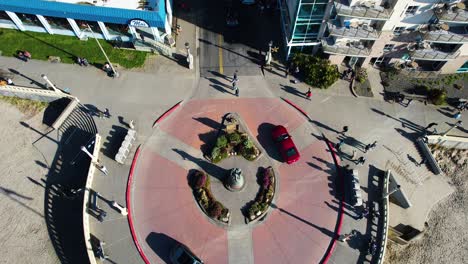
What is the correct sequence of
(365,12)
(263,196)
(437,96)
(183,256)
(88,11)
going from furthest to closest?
(437,96) < (88,11) < (365,12) < (263,196) < (183,256)

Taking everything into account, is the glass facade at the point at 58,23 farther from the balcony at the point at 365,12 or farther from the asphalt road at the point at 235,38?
the balcony at the point at 365,12

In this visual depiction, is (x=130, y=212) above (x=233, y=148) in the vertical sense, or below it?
below

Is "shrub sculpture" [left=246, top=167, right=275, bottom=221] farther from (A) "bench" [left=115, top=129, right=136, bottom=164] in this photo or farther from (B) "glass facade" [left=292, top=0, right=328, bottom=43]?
(B) "glass facade" [left=292, top=0, right=328, bottom=43]

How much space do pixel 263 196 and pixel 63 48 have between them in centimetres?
3243

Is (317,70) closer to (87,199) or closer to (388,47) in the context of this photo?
(388,47)

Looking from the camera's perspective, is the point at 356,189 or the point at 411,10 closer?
the point at 356,189

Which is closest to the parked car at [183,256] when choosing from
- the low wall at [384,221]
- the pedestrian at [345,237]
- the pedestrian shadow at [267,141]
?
the pedestrian shadow at [267,141]

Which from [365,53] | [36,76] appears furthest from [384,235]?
[36,76]

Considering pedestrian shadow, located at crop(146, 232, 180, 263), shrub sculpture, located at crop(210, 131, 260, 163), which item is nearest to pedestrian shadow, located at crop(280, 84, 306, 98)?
shrub sculpture, located at crop(210, 131, 260, 163)

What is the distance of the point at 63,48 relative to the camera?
41469mm

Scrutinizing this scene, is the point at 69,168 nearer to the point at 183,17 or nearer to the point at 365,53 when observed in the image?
the point at 183,17

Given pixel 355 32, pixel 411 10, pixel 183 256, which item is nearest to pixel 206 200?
pixel 183 256

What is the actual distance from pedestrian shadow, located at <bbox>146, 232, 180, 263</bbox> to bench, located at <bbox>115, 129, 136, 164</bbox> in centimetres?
856

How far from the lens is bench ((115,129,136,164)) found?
3303 centimetres
